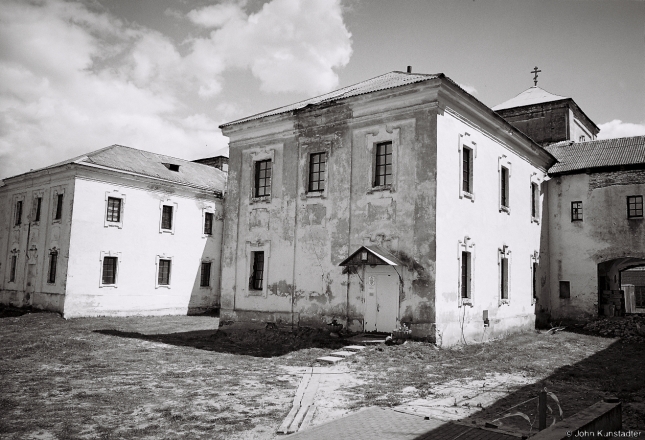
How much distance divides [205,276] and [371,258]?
19.1 m

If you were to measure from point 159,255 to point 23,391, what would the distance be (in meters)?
19.6

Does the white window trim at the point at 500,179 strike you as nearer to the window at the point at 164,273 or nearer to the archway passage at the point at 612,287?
the archway passage at the point at 612,287

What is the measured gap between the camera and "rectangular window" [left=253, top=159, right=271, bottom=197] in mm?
19892

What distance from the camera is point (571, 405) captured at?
887cm

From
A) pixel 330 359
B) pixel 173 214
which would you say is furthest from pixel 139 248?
pixel 330 359

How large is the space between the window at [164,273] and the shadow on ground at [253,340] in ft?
29.3

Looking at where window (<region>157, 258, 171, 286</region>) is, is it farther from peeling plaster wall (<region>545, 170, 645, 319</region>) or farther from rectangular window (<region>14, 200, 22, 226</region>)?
peeling plaster wall (<region>545, 170, 645, 319</region>)

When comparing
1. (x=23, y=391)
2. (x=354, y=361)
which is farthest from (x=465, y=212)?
(x=23, y=391)

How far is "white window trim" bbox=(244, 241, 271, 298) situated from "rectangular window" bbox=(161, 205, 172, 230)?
459 inches

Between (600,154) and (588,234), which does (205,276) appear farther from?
(600,154)

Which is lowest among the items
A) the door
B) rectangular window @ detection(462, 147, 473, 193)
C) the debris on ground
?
the debris on ground

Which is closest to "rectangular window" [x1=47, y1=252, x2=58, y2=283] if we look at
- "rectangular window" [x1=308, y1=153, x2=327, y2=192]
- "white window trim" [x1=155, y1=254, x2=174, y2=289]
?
"white window trim" [x1=155, y1=254, x2=174, y2=289]

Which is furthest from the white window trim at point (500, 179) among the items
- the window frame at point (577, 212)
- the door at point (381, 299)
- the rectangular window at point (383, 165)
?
the door at point (381, 299)

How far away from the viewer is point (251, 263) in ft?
64.4
